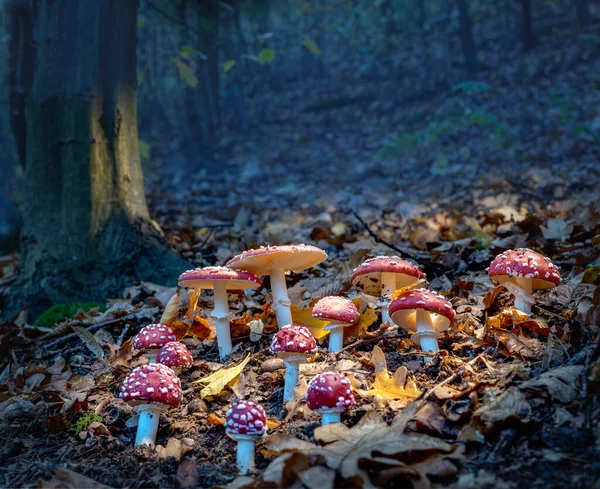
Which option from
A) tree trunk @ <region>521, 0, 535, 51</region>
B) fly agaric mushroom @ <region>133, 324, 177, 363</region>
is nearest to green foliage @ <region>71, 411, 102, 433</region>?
fly agaric mushroom @ <region>133, 324, 177, 363</region>

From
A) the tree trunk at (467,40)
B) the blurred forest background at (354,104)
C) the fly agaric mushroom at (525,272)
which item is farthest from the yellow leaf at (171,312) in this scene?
the tree trunk at (467,40)

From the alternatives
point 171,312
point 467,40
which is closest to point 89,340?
point 171,312

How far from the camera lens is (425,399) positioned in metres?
2.38

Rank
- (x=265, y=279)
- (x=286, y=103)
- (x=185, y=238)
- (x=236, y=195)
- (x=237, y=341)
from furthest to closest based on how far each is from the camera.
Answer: (x=286, y=103) → (x=236, y=195) → (x=185, y=238) → (x=265, y=279) → (x=237, y=341)

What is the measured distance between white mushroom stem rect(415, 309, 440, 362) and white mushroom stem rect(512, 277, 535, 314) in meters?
0.61

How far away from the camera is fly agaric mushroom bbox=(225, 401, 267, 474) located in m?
2.27

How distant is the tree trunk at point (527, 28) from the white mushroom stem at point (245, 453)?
1366 centimetres

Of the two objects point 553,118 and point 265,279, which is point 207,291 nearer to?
point 265,279

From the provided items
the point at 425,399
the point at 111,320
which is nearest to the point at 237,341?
the point at 111,320

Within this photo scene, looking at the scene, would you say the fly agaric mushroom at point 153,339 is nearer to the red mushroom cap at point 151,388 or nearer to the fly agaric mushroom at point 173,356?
the fly agaric mushroom at point 173,356

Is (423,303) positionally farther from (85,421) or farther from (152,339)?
(85,421)

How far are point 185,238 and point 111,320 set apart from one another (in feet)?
7.58

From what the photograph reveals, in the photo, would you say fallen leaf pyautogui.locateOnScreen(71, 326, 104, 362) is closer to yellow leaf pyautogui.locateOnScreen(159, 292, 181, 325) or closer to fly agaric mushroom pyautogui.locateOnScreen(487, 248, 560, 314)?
yellow leaf pyautogui.locateOnScreen(159, 292, 181, 325)

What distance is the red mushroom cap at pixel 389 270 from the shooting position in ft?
9.86
